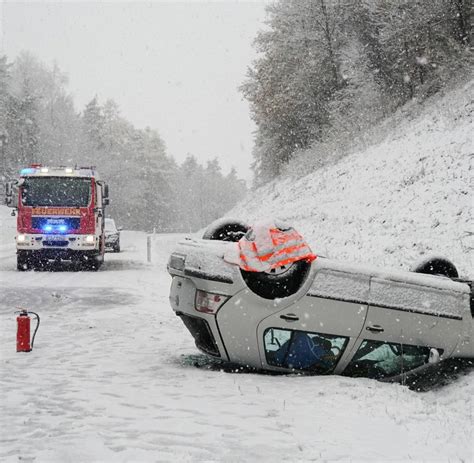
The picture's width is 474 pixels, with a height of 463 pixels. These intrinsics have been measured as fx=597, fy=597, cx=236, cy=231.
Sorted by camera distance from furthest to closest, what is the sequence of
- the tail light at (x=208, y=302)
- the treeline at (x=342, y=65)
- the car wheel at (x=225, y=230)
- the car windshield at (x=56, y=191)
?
1. the treeline at (x=342, y=65)
2. the car windshield at (x=56, y=191)
3. the car wheel at (x=225, y=230)
4. the tail light at (x=208, y=302)

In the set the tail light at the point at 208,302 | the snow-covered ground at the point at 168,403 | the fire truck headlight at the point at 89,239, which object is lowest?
the snow-covered ground at the point at 168,403

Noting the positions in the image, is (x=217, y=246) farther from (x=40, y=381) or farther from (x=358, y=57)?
(x=358, y=57)

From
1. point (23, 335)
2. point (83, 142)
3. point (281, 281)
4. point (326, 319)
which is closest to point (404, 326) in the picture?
point (326, 319)

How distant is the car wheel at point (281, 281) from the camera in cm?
543

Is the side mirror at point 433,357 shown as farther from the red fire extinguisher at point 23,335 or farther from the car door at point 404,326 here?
the red fire extinguisher at point 23,335

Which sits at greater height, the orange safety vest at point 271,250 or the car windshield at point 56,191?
the car windshield at point 56,191

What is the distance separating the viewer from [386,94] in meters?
25.4

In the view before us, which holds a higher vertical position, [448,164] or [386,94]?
[386,94]

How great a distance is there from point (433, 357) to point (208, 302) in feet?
6.97

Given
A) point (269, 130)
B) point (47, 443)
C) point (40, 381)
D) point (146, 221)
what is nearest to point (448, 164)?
point (40, 381)

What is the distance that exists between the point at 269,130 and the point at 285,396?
97.5 ft

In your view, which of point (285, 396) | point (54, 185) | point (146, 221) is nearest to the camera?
point (285, 396)

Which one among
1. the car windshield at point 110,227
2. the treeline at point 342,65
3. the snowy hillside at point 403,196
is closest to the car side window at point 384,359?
the snowy hillside at point 403,196

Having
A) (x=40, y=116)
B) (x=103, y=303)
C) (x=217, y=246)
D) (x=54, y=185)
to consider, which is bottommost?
(x=103, y=303)
